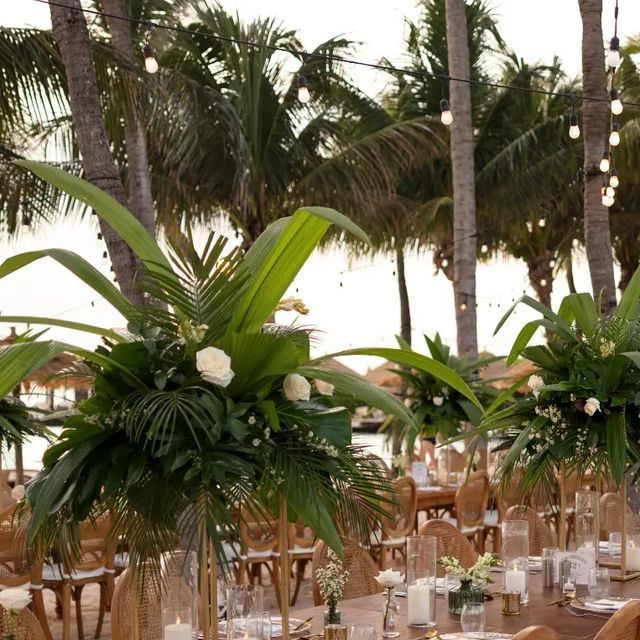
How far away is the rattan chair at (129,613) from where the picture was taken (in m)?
4.28

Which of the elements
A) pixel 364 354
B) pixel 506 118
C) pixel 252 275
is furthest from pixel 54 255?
pixel 506 118

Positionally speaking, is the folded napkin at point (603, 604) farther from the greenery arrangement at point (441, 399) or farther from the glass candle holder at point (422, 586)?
the greenery arrangement at point (441, 399)

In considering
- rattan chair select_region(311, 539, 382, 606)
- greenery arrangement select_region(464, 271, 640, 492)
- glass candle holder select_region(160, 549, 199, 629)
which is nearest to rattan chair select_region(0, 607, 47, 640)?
glass candle holder select_region(160, 549, 199, 629)

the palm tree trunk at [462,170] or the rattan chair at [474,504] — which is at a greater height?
the palm tree trunk at [462,170]

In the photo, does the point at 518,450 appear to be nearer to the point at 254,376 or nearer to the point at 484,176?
the point at 254,376

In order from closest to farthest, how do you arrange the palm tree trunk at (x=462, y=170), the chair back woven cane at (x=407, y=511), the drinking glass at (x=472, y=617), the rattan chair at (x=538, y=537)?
the drinking glass at (x=472, y=617) < the rattan chair at (x=538, y=537) < the chair back woven cane at (x=407, y=511) < the palm tree trunk at (x=462, y=170)

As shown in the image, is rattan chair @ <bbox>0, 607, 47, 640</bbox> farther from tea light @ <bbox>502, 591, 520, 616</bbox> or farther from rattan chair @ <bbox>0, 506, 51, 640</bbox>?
rattan chair @ <bbox>0, 506, 51, 640</bbox>

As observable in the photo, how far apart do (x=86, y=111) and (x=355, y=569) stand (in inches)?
123

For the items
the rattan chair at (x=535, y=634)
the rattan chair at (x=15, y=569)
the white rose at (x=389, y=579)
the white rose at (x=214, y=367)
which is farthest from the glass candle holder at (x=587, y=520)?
the rattan chair at (x=15, y=569)

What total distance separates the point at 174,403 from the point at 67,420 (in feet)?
1.13

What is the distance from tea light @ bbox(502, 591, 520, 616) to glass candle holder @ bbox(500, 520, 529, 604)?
0.10 m

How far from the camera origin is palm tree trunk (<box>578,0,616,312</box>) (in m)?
9.56

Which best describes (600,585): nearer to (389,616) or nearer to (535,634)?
(389,616)

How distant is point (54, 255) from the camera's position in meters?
2.93
